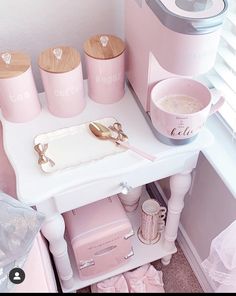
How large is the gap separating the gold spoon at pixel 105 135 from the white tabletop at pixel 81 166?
0.01 metres

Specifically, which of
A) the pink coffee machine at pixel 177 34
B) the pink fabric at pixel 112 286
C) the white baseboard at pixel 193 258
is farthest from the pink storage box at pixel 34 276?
the white baseboard at pixel 193 258

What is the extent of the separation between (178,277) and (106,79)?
729 mm

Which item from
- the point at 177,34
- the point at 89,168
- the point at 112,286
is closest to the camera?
the point at 177,34

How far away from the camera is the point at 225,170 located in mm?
904

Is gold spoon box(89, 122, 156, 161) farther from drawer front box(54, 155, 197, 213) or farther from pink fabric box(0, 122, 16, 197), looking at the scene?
pink fabric box(0, 122, 16, 197)

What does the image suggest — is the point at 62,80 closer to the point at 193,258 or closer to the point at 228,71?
the point at 228,71

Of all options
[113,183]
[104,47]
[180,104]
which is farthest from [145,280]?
[104,47]

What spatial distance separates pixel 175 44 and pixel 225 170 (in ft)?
1.24

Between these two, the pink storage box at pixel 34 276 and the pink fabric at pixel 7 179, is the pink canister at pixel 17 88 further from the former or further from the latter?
the pink storage box at pixel 34 276

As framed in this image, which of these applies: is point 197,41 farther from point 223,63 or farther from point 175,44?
point 223,63

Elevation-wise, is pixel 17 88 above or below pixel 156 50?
below

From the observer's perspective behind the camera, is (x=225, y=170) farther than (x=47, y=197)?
Yes

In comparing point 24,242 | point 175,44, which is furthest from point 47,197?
point 175,44

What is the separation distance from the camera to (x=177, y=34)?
0.64 m
